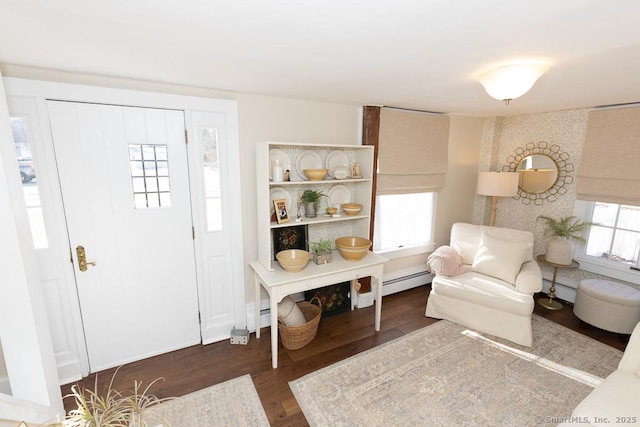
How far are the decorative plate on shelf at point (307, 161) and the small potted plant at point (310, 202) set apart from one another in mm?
182

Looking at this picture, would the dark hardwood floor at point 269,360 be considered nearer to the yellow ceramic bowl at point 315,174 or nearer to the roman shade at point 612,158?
the roman shade at point 612,158

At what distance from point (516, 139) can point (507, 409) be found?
3.10 meters

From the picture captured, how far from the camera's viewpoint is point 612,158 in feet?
9.57

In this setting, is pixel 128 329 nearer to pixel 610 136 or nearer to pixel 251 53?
pixel 251 53

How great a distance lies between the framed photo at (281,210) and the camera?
2584 mm

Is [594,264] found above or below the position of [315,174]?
below

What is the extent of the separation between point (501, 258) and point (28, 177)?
3.94 metres

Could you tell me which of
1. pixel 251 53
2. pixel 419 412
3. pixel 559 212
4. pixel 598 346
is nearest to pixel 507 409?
pixel 419 412

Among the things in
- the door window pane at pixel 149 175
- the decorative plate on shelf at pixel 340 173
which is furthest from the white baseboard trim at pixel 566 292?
the door window pane at pixel 149 175

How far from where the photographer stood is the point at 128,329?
2363 mm

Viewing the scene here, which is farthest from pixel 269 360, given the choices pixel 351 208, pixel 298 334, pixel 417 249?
pixel 417 249

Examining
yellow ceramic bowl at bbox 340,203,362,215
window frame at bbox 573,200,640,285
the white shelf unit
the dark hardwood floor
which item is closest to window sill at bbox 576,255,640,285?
window frame at bbox 573,200,640,285

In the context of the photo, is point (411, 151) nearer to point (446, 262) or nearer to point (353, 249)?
point (446, 262)

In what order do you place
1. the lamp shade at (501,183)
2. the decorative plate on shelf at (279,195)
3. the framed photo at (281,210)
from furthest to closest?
1. the lamp shade at (501,183)
2. the decorative plate on shelf at (279,195)
3. the framed photo at (281,210)
